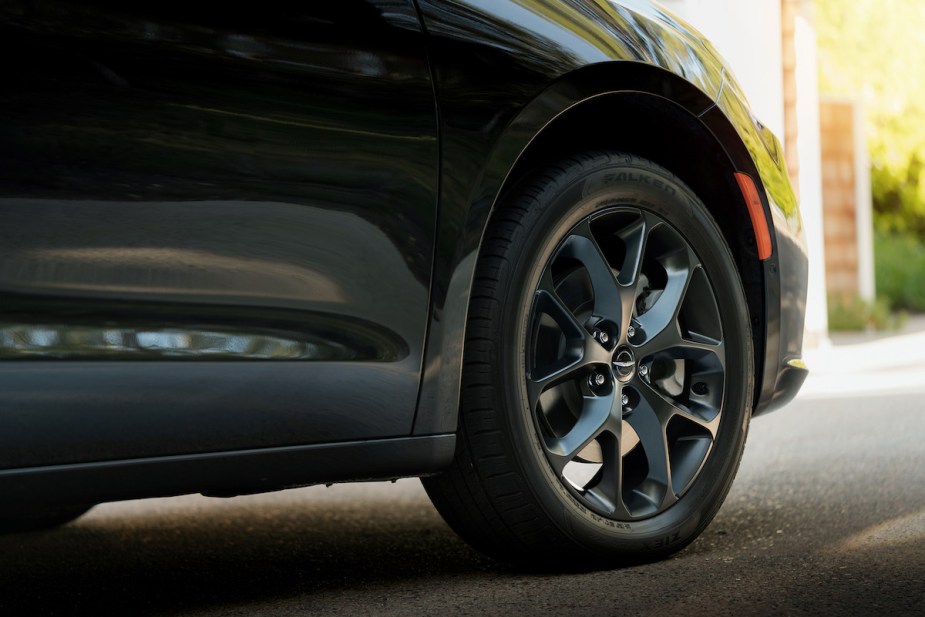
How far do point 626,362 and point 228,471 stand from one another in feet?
3.04

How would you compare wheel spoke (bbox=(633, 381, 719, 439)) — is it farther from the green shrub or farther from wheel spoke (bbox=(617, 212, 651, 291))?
the green shrub

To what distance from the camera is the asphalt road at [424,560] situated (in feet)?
8.14

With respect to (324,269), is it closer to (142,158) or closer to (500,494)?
(142,158)

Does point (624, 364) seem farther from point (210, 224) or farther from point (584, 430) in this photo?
point (210, 224)

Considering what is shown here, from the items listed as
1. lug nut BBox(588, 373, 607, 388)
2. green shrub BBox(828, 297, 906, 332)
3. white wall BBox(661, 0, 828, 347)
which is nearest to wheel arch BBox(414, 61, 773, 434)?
lug nut BBox(588, 373, 607, 388)

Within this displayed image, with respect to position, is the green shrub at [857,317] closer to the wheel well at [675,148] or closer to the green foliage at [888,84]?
the green foliage at [888,84]

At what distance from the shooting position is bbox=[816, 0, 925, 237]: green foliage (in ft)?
73.0

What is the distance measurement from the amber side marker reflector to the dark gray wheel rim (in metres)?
0.23

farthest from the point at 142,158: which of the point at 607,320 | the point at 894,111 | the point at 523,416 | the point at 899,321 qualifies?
the point at 894,111

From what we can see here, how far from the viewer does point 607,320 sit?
277cm

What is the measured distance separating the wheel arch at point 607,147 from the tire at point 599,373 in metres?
0.08

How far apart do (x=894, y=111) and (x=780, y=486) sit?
1985cm

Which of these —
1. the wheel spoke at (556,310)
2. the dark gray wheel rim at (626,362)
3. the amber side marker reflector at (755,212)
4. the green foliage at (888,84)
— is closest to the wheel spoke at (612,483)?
the dark gray wheel rim at (626,362)

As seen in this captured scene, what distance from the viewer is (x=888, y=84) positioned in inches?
886
